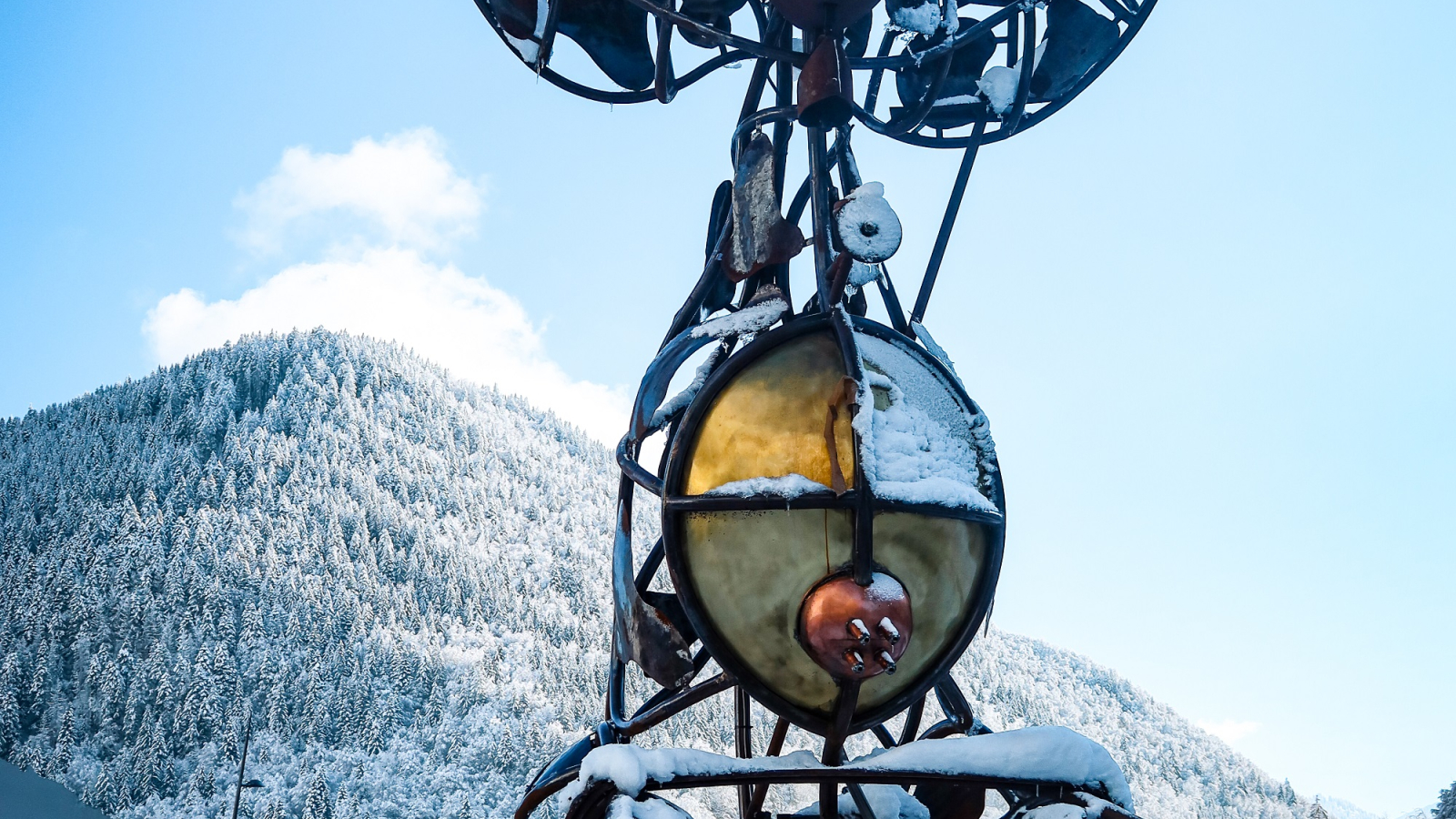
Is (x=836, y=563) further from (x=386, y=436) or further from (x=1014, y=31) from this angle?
(x=386, y=436)

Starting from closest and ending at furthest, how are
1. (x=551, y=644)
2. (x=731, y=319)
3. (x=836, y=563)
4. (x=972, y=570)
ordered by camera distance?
(x=836, y=563)
(x=972, y=570)
(x=731, y=319)
(x=551, y=644)

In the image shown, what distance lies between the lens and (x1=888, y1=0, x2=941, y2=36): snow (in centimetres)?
467

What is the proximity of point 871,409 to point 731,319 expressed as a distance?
83 cm

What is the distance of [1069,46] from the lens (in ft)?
17.7

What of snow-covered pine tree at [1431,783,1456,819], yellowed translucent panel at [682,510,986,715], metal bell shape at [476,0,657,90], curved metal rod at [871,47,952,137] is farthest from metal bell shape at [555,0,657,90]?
snow-covered pine tree at [1431,783,1456,819]

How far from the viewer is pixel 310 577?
15125 cm

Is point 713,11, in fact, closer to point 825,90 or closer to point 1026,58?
point 825,90

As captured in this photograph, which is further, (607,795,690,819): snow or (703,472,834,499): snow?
(703,472,834,499): snow

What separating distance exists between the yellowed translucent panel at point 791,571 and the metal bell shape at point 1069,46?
→ 8.85ft

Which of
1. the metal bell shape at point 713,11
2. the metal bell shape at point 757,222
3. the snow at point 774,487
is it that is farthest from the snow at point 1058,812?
the metal bell shape at point 713,11

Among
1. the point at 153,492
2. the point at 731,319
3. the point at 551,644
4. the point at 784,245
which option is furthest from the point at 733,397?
the point at 153,492

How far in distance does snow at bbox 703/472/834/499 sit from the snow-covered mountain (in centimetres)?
8867

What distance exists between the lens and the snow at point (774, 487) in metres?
3.58

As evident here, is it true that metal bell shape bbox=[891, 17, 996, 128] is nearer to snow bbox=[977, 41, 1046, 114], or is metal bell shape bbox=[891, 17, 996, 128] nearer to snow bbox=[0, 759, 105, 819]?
snow bbox=[977, 41, 1046, 114]
